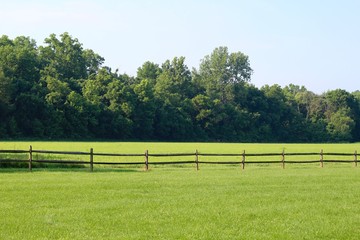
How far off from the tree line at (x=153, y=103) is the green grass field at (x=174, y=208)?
65.4 m

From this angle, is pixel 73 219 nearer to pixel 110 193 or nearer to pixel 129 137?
pixel 110 193

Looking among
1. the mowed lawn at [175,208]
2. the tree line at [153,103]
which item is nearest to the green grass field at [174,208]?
the mowed lawn at [175,208]

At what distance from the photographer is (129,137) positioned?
98375 millimetres

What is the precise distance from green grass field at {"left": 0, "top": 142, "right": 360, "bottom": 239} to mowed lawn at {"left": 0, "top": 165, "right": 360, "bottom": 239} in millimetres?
22

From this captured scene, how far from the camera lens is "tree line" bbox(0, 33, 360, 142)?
8762 centimetres

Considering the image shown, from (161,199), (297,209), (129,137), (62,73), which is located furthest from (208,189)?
(62,73)

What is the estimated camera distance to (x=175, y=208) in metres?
15.4

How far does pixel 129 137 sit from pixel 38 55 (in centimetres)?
2875

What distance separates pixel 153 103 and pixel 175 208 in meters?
86.8

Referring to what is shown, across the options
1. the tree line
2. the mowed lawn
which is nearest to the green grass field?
the mowed lawn

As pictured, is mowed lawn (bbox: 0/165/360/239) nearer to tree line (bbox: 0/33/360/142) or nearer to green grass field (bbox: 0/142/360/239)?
green grass field (bbox: 0/142/360/239)

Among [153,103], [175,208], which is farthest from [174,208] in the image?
[153,103]

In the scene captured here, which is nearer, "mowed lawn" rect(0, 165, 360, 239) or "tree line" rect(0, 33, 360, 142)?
"mowed lawn" rect(0, 165, 360, 239)

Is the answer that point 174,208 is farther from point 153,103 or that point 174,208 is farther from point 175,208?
point 153,103
